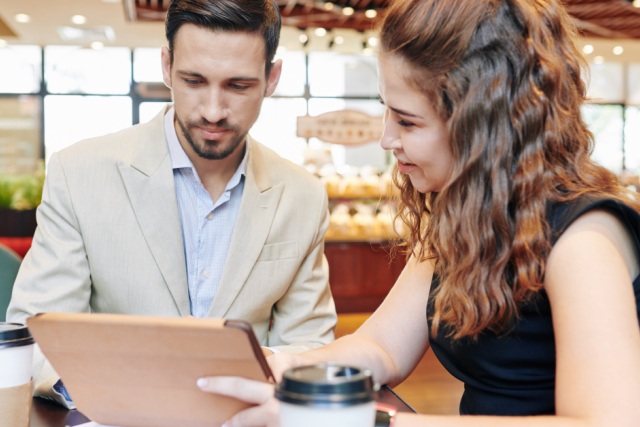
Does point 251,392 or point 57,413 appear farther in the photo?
point 57,413

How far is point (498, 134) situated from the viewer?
3.26 ft

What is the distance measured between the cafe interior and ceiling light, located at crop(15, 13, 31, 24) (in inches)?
0.5

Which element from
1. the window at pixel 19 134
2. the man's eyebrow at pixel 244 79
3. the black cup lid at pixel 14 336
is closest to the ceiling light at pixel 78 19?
the window at pixel 19 134

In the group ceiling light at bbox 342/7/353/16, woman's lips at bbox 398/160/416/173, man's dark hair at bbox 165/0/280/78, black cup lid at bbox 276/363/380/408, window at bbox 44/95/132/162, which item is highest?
ceiling light at bbox 342/7/353/16

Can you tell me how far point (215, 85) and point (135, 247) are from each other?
48 cm

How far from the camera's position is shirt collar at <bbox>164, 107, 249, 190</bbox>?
1.63 metres

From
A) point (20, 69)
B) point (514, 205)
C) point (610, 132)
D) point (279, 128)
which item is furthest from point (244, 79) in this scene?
point (610, 132)

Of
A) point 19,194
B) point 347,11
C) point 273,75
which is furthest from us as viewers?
point 347,11

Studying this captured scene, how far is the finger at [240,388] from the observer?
0.74m

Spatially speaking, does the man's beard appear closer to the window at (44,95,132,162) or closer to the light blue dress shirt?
the light blue dress shirt

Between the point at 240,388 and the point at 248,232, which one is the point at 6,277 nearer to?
the point at 248,232

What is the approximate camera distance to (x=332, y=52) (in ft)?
30.5

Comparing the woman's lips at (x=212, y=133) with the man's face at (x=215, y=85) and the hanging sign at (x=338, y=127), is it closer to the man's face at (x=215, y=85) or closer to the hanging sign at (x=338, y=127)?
the man's face at (x=215, y=85)

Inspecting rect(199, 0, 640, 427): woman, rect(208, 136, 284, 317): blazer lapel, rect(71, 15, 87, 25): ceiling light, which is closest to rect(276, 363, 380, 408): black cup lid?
rect(199, 0, 640, 427): woman
